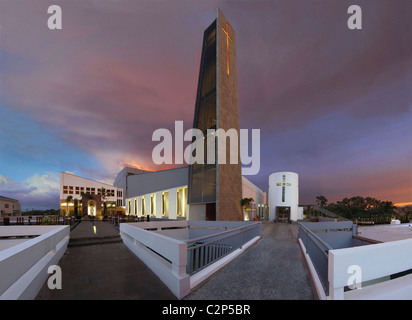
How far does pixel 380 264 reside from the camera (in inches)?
129

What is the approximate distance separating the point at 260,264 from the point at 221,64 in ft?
66.7

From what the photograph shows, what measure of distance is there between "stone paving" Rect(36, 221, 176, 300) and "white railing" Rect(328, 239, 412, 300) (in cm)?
324

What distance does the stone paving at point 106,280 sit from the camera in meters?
4.10

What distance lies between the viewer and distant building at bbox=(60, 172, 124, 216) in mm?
37431

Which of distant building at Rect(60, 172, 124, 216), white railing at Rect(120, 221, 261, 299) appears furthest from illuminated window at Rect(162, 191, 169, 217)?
distant building at Rect(60, 172, 124, 216)

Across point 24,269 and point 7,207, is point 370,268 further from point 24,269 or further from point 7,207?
point 7,207

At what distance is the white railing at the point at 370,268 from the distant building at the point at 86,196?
4171cm

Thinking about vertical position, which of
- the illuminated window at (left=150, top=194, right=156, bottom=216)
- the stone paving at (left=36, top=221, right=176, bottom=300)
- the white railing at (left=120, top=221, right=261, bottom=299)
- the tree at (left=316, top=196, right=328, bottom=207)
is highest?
the white railing at (left=120, top=221, right=261, bottom=299)

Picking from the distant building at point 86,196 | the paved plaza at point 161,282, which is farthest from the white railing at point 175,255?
the distant building at point 86,196

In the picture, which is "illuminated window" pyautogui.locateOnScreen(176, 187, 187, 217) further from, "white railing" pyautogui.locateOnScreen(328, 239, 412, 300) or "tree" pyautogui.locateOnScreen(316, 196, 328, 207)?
"tree" pyautogui.locateOnScreen(316, 196, 328, 207)

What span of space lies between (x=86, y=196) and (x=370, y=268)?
145 ft

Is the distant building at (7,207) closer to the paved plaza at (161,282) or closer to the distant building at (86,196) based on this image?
the distant building at (86,196)
